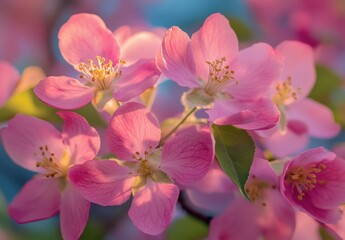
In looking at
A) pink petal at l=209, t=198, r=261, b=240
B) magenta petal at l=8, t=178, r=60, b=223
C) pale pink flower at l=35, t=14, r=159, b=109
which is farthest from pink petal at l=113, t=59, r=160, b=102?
pink petal at l=209, t=198, r=261, b=240

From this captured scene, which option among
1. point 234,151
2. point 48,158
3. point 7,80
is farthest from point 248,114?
point 7,80

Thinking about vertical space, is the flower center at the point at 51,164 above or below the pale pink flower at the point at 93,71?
below

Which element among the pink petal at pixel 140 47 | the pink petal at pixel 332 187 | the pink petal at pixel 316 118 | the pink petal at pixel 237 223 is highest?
the pink petal at pixel 140 47

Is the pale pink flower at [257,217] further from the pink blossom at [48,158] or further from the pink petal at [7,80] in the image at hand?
the pink petal at [7,80]

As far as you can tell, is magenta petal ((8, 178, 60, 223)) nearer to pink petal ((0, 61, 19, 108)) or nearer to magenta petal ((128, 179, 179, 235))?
magenta petal ((128, 179, 179, 235))

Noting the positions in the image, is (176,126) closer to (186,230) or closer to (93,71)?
(93,71)

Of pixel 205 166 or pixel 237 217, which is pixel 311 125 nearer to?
pixel 237 217

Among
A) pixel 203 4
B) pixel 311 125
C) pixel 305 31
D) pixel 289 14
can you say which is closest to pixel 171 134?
pixel 311 125

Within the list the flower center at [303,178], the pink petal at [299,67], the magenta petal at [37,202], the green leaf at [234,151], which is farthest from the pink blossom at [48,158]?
the pink petal at [299,67]
